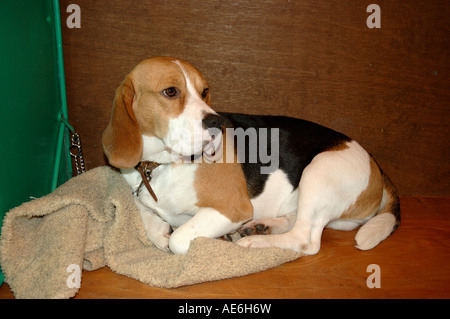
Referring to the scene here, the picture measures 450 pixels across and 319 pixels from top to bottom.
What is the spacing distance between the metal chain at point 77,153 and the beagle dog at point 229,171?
573 millimetres

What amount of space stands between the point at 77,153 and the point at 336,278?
7.22 ft

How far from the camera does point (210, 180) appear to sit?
97.0 inches

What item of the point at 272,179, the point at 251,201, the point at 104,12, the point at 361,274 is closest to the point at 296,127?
the point at 272,179

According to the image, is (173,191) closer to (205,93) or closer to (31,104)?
(205,93)

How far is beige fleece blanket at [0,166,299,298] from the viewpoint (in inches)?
81.7

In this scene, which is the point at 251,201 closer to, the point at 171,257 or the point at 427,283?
the point at 171,257

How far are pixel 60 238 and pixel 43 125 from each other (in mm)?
910

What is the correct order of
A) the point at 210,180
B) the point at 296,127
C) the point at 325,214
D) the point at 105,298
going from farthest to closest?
the point at 296,127, the point at 325,214, the point at 210,180, the point at 105,298

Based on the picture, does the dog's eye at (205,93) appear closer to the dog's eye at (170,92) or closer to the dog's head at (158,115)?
the dog's head at (158,115)

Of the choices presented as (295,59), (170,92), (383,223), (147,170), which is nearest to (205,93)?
(170,92)

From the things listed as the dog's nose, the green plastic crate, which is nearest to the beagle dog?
the dog's nose

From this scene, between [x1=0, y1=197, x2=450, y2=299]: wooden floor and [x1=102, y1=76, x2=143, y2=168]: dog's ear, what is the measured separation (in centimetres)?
67

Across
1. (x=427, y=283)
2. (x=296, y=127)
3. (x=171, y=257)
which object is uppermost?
(x=296, y=127)

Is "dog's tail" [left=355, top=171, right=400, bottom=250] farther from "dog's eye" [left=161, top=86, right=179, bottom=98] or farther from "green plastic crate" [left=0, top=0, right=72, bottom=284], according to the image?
"green plastic crate" [left=0, top=0, right=72, bottom=284]
